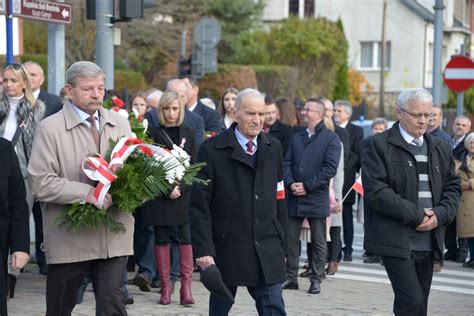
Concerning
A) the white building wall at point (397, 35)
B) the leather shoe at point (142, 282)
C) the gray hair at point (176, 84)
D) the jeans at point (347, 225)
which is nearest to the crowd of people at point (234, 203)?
the leather shoe at point (142, 282)

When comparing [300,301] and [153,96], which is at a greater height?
[153,96]

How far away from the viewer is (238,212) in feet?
22.1

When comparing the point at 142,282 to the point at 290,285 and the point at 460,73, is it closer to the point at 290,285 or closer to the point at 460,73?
the point at 290,285

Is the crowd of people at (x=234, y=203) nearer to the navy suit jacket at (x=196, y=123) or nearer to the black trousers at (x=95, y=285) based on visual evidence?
the black trousers at (x=95, y=285)

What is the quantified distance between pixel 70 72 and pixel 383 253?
254 centimetres

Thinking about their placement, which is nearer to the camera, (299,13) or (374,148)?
(374,148)

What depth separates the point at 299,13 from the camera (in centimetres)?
5962

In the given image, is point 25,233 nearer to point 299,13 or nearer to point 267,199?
point 267,199

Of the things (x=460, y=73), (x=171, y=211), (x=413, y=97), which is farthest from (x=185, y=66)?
(x=413, y=97)

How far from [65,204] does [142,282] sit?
13.0 ft

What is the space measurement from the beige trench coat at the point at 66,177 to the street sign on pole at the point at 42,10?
468 cm

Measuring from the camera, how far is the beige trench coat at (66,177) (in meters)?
6.27

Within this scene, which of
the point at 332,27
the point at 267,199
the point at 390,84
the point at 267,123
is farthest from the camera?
the point at 390,84

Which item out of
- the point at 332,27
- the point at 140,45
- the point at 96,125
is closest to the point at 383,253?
the point at 96,125
